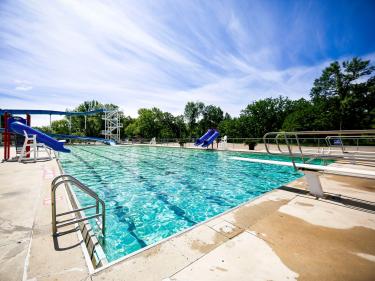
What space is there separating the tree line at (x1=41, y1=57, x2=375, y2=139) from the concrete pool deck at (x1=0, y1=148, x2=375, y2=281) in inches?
1743

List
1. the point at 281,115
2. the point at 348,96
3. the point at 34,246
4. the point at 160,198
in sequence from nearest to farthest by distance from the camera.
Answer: the point at 34,246 → the point at 160,198 → the point at 348,96 → the point at 281,115

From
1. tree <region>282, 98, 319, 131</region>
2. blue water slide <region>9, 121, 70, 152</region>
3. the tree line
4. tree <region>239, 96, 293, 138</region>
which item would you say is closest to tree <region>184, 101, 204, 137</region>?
the tree line

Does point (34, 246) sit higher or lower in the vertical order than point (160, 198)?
higher

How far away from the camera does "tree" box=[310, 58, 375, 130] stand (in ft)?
121

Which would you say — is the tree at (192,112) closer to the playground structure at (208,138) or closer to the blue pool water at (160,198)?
the playground structure at (208,138)

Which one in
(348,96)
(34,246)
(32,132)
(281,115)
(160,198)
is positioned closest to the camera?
(34,246)

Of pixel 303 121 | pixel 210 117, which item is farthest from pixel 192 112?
pixel 303 121

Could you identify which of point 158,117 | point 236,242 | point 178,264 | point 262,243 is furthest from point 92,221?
point 158,117

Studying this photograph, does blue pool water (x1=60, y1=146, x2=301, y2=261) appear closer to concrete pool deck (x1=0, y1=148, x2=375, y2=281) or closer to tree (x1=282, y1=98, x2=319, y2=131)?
concrete pool deck (x1=0, y1=148, x2=375, y2=281)

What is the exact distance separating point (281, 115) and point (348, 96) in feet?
52.4

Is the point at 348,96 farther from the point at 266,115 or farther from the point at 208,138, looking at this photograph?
the point at 208,138

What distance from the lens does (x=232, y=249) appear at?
248 centimetres

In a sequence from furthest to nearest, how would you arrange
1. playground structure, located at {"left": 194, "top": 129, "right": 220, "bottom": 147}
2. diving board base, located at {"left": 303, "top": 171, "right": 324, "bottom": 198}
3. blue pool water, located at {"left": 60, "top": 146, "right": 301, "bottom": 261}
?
1. playground structure, located at {"left": 194, "top": 129, "right": 220, "bottom": 147}
2. diving board base, located at {"left": 303, "top": 171, "right": 324, "bottom": 198}
3. blue pool water, located at {"left": 60, "top": 146, "right": 301, "bottom": 261}

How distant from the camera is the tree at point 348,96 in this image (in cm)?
3675
